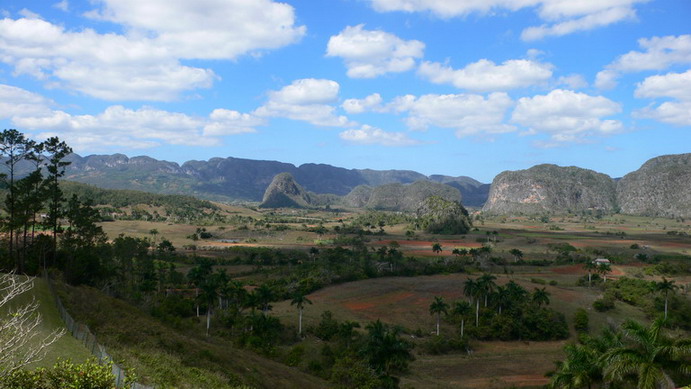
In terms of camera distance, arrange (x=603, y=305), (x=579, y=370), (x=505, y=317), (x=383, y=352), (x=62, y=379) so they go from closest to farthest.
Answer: (x=62, y=379), (x=579, y=370), (x=383, y=352), (x=505, y=317), (x=603, y=305)

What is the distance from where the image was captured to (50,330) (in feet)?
75.6

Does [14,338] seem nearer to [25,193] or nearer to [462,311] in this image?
[25,193]

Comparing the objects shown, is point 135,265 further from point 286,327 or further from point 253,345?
point 253,345

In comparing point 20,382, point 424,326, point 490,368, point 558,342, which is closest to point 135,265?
point 424,326

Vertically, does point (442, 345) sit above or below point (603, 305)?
below

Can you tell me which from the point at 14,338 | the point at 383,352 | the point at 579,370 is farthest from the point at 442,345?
the point at 14,338

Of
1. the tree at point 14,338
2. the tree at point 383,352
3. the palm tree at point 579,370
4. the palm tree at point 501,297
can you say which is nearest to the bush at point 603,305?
the palm tree at point 501,297

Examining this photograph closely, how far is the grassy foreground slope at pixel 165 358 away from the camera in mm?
20987

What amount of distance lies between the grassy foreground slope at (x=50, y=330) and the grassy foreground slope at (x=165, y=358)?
1227mm

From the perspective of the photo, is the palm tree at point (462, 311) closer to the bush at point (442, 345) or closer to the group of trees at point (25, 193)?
the bush at point (442, 345)

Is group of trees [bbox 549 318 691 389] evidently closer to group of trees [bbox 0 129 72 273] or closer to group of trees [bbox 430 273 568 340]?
group of trees [bbox 430 273 568 340]

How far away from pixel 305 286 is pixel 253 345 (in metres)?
34.4

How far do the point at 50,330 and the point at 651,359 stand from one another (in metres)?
28.5

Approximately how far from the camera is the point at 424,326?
191 ft
